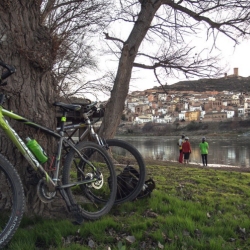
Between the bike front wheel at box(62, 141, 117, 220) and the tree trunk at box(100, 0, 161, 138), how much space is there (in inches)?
342

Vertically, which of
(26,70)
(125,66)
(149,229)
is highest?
(125,66)

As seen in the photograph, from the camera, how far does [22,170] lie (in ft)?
11.1

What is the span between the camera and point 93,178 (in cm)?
367

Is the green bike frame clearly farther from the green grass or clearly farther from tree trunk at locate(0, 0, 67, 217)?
the green grass

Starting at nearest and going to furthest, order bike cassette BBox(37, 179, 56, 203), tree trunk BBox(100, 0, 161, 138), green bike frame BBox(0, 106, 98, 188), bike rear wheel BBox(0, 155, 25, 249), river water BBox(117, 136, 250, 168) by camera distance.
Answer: bike rear wheel BBox(0, 155, 25, 249)
green bike frame BBox(0, 106, 98, 188)
bike cassette BBox(37, 179, 56, 203)
tree trunk BBox(100, 0, 161, 138)
river water BBox(117, 136, 250, 168)

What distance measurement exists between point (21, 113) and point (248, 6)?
425 inches

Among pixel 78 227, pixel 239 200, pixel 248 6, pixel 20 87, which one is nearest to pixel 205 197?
pixel 239 200

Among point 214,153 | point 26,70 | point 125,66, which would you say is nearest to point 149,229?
point 26,70

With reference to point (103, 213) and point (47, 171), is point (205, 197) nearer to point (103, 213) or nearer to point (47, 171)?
point (103, 213)

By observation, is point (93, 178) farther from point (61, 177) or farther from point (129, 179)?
point (129, 179)

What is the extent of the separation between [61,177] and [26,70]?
1194 millimetres

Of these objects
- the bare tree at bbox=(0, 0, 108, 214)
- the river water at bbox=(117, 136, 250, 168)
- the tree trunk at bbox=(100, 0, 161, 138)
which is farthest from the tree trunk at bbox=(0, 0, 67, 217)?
the river water at bbox=(117, 136, 250, 168)

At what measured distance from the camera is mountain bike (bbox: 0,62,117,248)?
270cm

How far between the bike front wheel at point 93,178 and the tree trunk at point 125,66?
8.68 m
